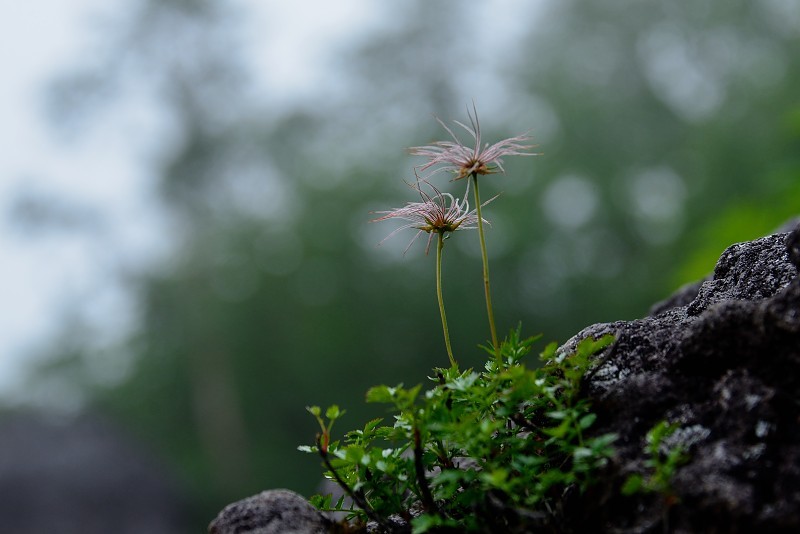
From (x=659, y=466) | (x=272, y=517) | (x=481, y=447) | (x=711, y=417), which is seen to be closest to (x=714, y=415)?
(x=711, y=417)

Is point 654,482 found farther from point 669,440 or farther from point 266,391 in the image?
point 266,391

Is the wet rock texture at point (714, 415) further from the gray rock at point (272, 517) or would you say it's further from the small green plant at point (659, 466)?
the gray rock at point (272, 517)

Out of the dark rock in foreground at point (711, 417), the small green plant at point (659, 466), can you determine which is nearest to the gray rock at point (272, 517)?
the dark rock in foreground at point (711, 417)

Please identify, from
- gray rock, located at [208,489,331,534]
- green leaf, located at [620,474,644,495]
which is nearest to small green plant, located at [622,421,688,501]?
green leaf, located at [620,474,644,495]

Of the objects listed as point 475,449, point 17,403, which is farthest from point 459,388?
point 17,403

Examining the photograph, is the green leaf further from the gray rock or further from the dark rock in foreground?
the gray rock

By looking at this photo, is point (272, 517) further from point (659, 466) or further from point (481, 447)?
point (659, 466)

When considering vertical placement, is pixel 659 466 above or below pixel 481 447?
below
